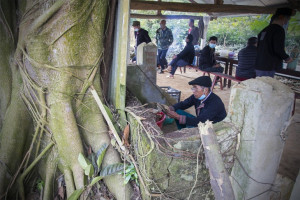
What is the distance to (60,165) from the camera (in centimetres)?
250

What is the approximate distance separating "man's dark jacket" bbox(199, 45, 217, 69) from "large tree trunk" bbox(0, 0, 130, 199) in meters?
5.16

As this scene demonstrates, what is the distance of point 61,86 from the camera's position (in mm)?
2297

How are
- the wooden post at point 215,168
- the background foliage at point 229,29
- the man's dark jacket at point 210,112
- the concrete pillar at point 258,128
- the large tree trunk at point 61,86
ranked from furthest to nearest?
the background foliage at point 229,29 < the man's dark jacket at point 210,112 < the large tree trunk at point 61,86 < the concrete pillar at point 258,128 < the wooden post at point 215,168

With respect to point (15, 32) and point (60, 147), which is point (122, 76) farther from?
point (15, 32)

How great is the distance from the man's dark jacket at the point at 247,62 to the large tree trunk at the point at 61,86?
4343 millimetres

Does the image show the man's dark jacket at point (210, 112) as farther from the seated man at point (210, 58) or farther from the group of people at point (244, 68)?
the seated man at point (210, 58)

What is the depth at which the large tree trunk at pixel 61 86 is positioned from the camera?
2191 mm

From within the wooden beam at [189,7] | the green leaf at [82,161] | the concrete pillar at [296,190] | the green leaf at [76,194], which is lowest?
the green leaf at [76,194]

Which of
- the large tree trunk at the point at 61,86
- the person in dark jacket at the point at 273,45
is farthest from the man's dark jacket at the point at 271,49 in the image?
the large tree trunk at the point at 61,86

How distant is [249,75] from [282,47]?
1.60m

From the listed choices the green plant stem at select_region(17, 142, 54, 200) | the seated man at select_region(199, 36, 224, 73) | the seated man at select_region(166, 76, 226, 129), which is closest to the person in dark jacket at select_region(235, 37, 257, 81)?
the seated man at select_region(199, 36, 224, 73)

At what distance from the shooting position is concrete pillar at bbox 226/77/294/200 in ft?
5.16

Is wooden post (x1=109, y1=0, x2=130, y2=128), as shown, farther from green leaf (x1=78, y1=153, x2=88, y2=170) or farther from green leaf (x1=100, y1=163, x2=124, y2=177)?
green leaf (x1=78, y1=153, x2=88, y2=170)

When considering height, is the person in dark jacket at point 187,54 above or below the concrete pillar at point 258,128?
above
